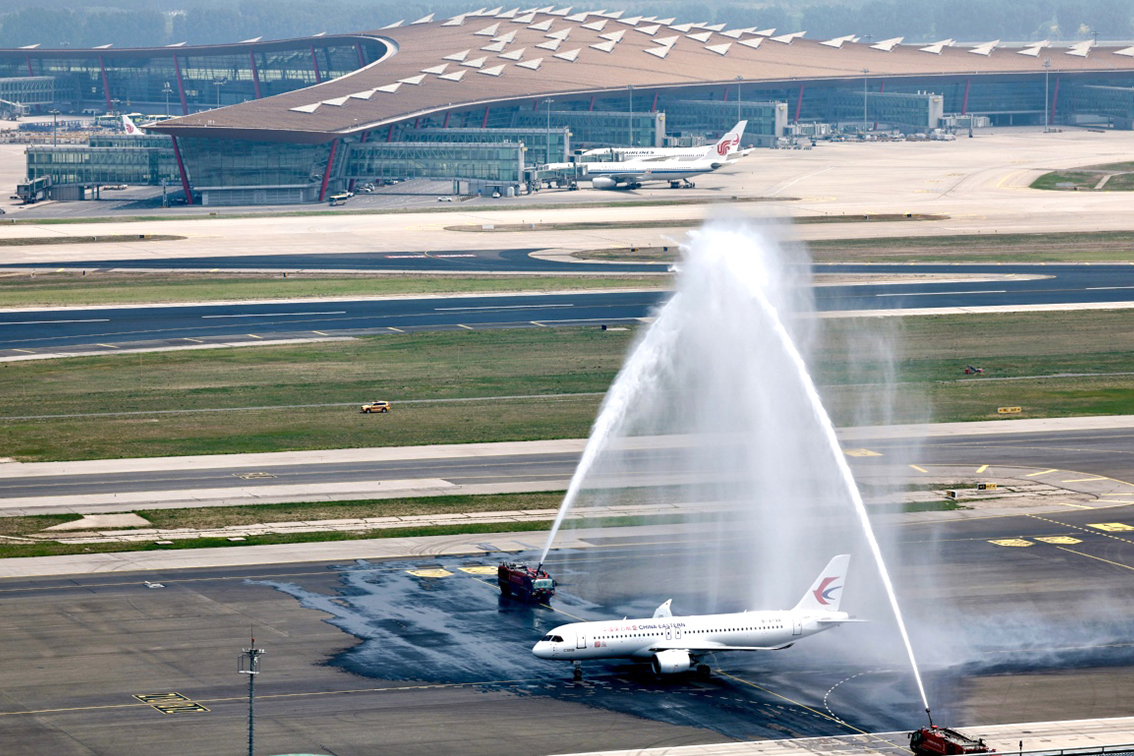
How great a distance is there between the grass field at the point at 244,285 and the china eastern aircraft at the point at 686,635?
351ft

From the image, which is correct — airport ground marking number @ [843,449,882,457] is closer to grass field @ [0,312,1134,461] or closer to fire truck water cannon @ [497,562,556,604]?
grass field @ [0,312,1134,461]

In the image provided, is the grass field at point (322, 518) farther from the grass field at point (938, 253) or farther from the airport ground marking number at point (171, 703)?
the grass field at point (938, 253)

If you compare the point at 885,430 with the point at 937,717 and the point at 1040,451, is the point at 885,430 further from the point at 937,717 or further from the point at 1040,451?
the point at 937,717

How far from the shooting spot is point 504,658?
65125 millimetres

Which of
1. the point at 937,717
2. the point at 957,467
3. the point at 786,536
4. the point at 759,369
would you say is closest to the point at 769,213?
the point at 759,369

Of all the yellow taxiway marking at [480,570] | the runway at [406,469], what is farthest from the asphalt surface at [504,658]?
the runway at [406,469]

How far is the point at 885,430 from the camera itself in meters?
110

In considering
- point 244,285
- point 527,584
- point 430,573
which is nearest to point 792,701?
point 527,584

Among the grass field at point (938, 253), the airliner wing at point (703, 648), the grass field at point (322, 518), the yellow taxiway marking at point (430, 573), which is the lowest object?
the yellow taxiway marking at point (430, 573)

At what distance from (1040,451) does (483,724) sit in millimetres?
57916

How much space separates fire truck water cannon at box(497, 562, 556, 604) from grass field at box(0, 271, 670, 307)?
96.5 m

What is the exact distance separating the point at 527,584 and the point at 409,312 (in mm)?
87025

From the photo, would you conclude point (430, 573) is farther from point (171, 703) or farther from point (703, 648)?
point (171, 703)

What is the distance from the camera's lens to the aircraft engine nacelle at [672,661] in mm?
62125
